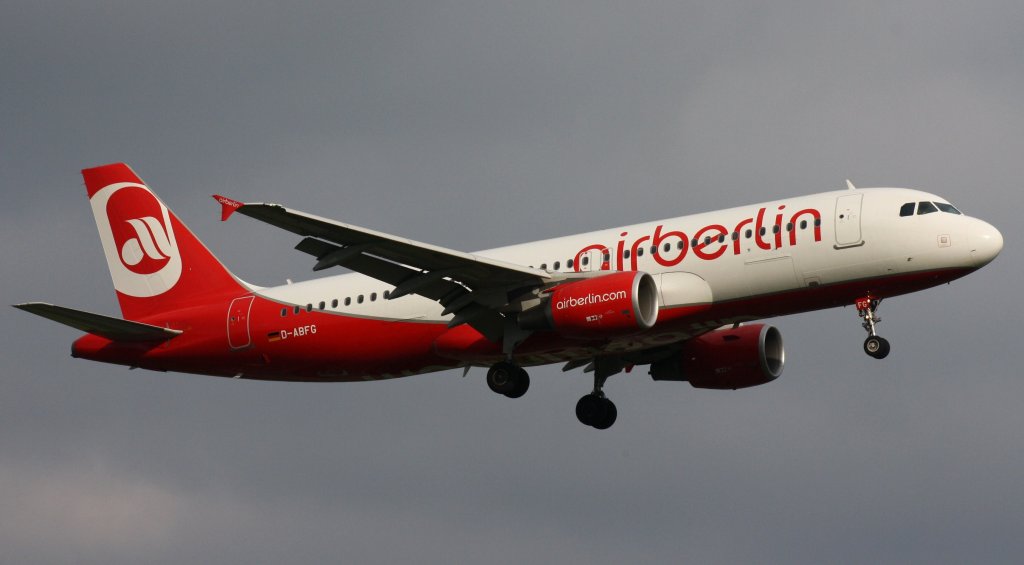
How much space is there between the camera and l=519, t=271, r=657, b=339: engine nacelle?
38.8m

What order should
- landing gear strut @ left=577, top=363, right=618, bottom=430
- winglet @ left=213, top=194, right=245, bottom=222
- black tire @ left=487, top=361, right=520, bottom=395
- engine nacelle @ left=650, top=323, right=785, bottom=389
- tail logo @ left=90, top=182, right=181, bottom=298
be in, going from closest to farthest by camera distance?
winglet @ left=213, top=194, right=245, bottom=222 → black tire @ left=487, top=361, right=520, bottom=395 → engine nacelle @ left=650, top=323, right=785, bottom=389 → landing gear strut @ left=577, top=363, right=618, bottom=430 → tail logo @ left=90, top=182, right=181, bottom=298

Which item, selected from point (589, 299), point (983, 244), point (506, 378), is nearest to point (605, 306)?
point (589, 299)

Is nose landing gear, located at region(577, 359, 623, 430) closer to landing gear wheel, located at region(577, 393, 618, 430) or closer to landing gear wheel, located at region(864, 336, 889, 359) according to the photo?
landing gear wheel, located at region(577, 393, 618, 430)

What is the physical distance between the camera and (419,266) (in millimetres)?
39844

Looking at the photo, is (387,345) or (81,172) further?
(81,172)

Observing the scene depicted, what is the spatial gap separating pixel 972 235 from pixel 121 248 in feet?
80.8

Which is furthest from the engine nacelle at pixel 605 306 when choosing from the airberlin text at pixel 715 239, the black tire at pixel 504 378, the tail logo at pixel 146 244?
the tail logo at pixel 146 244

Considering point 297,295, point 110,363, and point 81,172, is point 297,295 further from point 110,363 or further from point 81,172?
point 81,172

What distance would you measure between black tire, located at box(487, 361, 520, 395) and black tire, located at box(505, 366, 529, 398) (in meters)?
0.04

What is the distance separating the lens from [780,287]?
39.2 metres

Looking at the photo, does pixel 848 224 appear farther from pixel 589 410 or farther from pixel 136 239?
pixel 136 239

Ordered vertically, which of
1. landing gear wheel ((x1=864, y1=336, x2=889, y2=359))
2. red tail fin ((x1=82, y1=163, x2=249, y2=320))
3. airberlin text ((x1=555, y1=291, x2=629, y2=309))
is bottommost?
landing gear wheel ((x1=864, y1=336, x2=889, y2=359))

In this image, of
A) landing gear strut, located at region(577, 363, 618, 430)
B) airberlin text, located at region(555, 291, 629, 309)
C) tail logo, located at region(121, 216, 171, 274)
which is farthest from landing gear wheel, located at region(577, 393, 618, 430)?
tail logo, located at region(121, 216, 171, 274)

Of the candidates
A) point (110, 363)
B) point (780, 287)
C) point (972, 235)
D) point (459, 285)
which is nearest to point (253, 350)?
point (110, 363)
